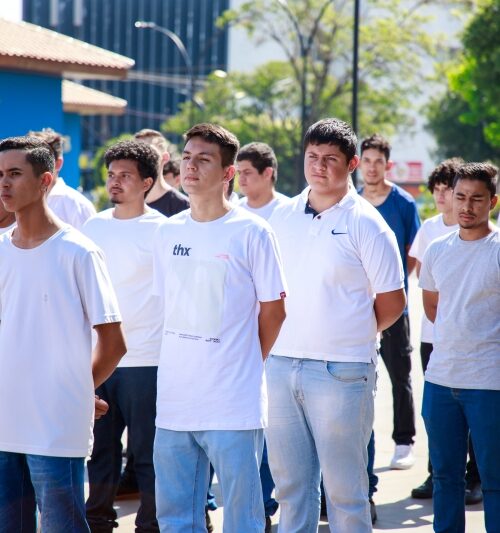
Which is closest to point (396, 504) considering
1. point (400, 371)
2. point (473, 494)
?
point (473, 494)

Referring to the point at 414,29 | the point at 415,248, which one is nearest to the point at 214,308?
the point at 415,248

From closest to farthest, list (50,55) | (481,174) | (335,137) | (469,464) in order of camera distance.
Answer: (335,137), (481,174), (469,464), (50,55)

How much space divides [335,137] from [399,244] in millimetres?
2713

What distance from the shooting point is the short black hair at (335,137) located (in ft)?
16.4

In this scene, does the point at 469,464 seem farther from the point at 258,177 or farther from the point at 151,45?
the point at 151,45

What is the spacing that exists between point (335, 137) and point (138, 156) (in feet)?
4.54

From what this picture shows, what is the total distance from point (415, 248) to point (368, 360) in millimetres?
2651

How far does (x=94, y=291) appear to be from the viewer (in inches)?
161

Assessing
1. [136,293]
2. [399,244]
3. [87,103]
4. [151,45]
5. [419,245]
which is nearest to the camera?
[136,293]

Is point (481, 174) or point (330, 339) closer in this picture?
point (330, 339)

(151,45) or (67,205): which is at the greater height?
(151,45)

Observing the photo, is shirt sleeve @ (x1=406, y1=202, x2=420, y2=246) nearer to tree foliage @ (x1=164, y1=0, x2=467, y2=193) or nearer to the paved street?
the paved street

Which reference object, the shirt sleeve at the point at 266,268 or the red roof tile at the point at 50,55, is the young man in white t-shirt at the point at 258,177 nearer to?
the shirt sleeve at the point at 266,268

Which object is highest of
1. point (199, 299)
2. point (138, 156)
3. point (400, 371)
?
point (138, 156)
